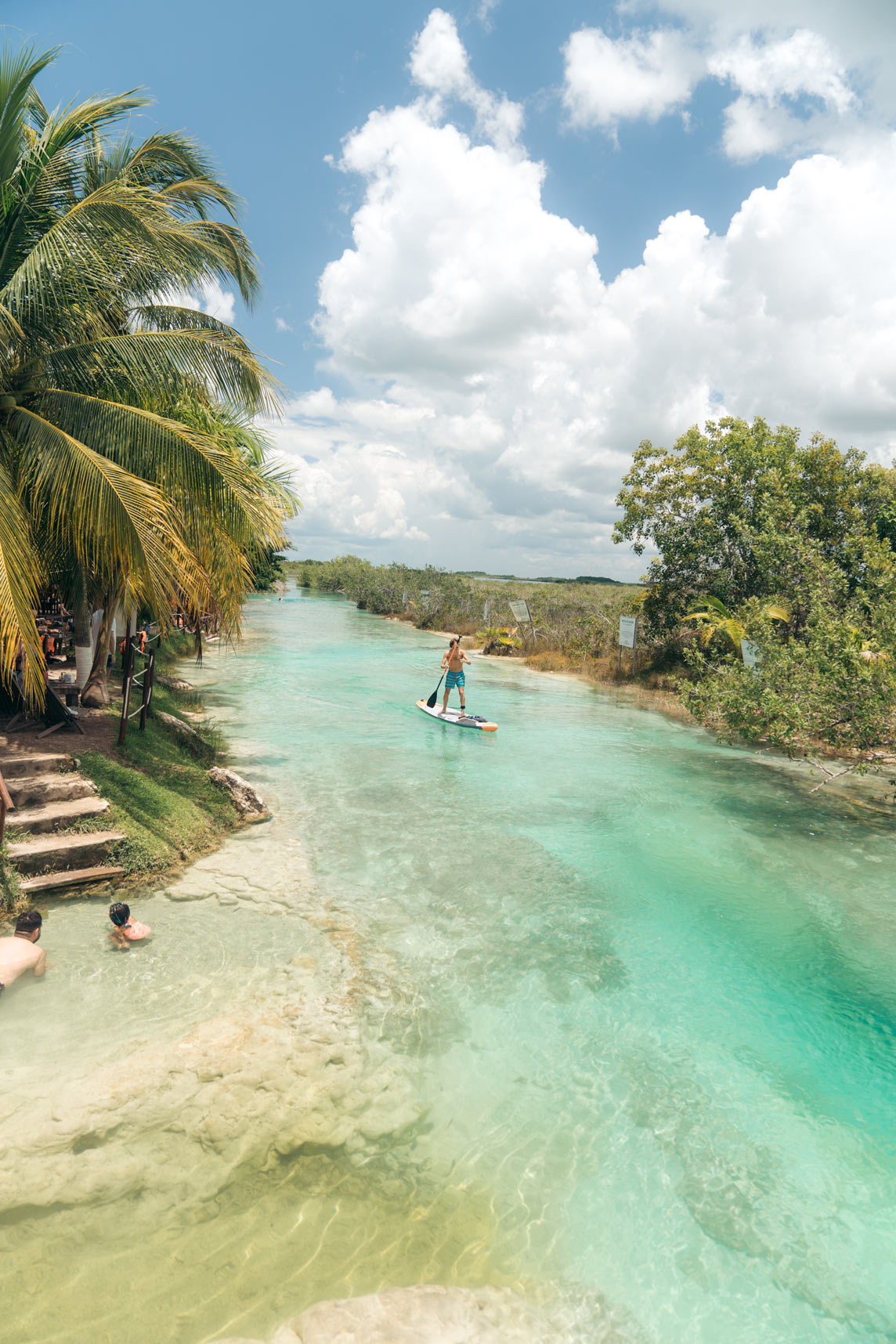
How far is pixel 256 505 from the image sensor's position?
7988 millimetres

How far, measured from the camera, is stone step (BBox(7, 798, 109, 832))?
255 inches

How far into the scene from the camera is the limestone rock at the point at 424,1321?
2959mm

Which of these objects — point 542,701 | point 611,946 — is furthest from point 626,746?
point 611,946

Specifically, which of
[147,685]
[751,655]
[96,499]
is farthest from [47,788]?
[751,655]

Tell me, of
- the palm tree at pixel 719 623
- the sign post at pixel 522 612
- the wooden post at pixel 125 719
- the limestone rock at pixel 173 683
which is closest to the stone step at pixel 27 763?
the wooden post at pixel 125 719

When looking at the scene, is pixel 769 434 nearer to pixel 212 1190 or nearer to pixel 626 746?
pixel 626 746

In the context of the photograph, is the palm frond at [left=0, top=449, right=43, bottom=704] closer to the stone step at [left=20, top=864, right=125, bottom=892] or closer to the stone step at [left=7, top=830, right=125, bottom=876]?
the stone step at [left=7, top=830, right=125, bottom=876]

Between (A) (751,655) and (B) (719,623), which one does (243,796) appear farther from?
(B) (719,623)

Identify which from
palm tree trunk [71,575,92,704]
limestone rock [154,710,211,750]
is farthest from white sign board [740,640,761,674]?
palm tree trunk [71,575,92,704]

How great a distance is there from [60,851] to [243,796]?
2696mm

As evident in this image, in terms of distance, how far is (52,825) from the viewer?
6.62 meters

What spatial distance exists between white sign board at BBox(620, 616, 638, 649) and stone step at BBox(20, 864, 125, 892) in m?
18.0

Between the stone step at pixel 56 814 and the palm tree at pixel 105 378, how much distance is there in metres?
1.23

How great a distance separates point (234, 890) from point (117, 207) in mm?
6807
